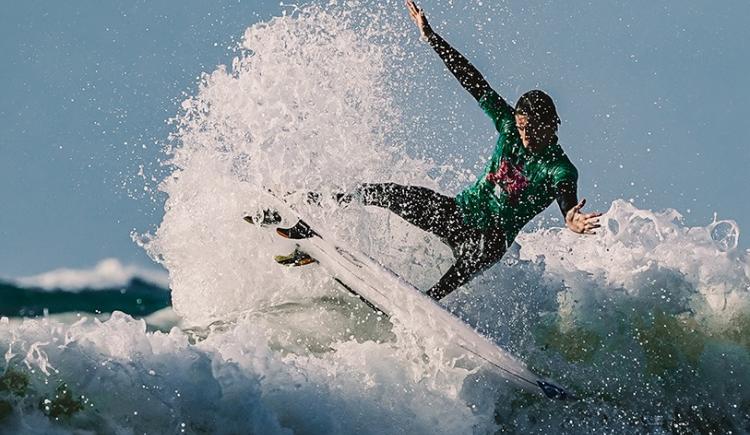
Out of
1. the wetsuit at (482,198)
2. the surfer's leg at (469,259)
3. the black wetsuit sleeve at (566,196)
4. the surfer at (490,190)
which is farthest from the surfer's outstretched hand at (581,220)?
the surfer's leg at (469,259)

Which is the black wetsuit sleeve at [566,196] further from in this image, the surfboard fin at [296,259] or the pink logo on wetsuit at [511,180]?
the surfboard fin at [296,259]

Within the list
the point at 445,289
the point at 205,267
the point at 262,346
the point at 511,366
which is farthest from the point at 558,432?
the point at 205,267

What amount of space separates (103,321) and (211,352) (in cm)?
66

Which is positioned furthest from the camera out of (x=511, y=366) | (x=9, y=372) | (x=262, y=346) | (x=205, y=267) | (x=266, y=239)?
(x=205, y=267)

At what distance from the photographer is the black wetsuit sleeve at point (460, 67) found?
7.78 meters

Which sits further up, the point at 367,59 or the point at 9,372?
the point at 367,59

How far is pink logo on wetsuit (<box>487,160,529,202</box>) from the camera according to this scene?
7594mm

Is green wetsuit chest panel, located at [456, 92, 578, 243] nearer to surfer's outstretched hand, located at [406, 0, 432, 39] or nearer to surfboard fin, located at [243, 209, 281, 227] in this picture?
surfer's outstretched hand, located at [406, 0, 432, 39]

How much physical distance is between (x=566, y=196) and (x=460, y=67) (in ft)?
4.34

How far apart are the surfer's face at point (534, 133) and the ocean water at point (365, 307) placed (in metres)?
1.46

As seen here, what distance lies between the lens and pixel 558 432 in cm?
782

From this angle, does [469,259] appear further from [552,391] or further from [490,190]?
[552,391]

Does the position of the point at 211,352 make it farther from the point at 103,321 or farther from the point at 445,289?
the point at 445,289

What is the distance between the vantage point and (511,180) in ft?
25.0
